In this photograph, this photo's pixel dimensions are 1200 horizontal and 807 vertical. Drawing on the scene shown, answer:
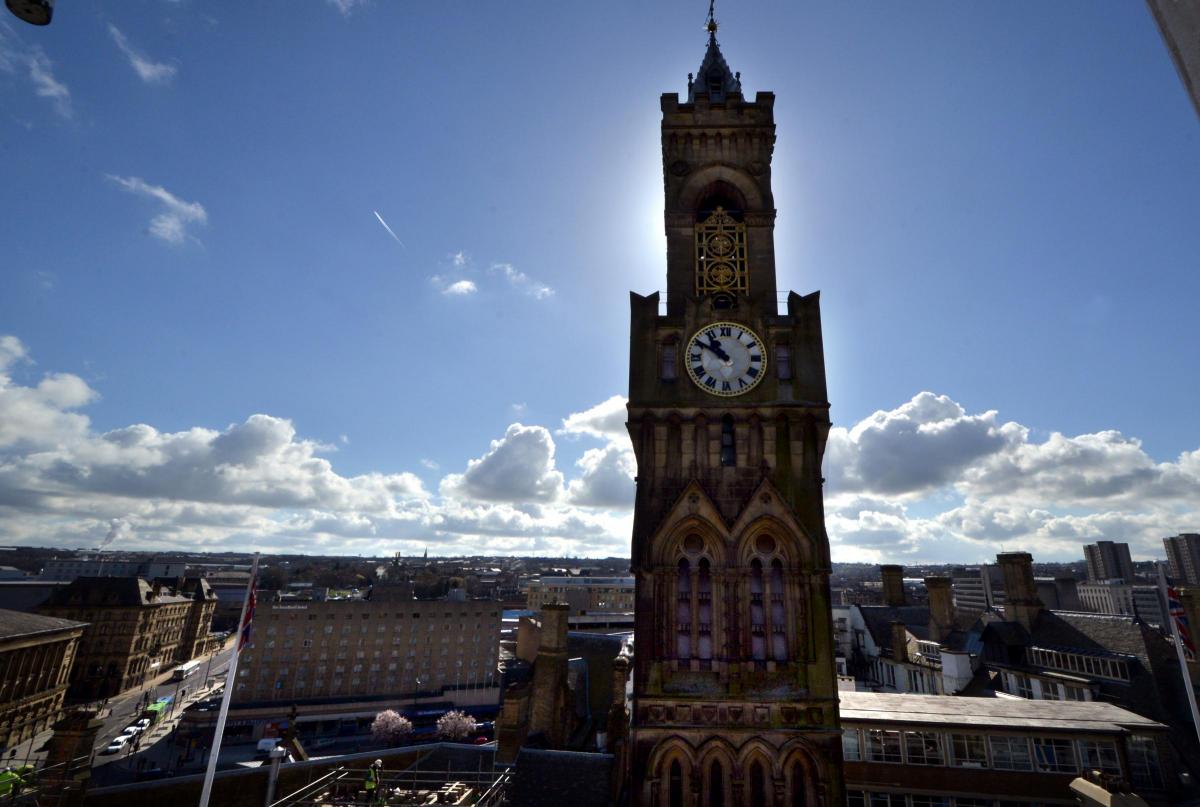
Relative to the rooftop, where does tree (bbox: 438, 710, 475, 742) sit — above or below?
below

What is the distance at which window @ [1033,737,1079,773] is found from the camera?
3038 centimetres

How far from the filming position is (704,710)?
21.8m

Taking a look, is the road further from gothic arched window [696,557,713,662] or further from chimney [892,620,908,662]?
chimney [892,620,908,662]

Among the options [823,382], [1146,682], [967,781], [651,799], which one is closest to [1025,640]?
[1146,682]

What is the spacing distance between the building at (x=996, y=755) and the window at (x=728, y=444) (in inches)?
741

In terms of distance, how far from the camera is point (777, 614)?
22.9 metres

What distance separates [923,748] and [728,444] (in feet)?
71.4

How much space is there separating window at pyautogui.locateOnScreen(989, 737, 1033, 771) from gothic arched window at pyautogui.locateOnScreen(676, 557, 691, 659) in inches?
820

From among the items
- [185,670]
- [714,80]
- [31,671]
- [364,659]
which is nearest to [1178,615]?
[714,80]

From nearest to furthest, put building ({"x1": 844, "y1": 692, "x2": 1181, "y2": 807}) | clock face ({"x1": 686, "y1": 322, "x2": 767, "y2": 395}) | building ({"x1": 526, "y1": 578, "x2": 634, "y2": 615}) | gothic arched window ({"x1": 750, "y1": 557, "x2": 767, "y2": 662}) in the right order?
gothic arched window ({"x1": 750, "y1": 557, "x2": 767, "y2": 662})
clock face ({"x1": 686, "y1": 322, "x2": 767, "y2": 395})
building ({"x1": 844, "y1": 692, "x2": 1181, "y2": 807})
building ({"x1": 526, "y1": 578, "x2": 634, "y2": 615})

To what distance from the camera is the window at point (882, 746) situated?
3225cm

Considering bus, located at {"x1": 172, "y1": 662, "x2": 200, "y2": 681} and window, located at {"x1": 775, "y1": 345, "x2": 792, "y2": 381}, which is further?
bus, located at {"x1": 172, "y1": 662, "x2": 200, "y2": 681}

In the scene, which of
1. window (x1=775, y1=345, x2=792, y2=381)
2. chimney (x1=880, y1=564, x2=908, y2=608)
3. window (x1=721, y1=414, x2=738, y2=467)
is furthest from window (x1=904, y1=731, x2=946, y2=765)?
chimney (x1=880, y1=564, x2=908, y2=608)

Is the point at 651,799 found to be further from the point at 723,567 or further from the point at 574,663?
→ the point at 574,663
